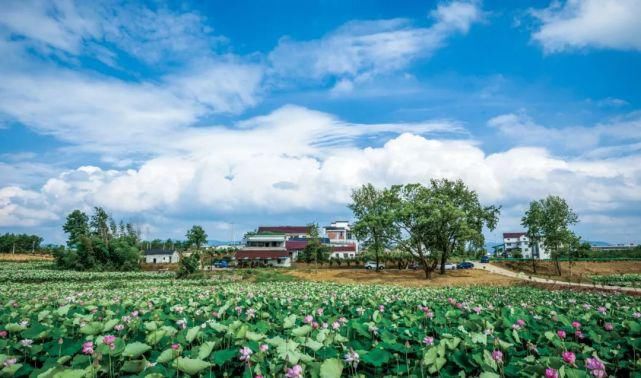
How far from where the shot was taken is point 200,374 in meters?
3.36

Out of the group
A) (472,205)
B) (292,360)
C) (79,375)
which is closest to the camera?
(79,375)

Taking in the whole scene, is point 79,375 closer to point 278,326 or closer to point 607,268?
point 278,326

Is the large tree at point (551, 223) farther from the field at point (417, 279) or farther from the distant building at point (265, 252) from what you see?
the distant building at point (265, 252)

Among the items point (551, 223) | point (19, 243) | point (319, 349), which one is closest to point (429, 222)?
point (551, 223)

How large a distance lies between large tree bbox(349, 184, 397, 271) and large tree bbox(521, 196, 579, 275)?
667 inches

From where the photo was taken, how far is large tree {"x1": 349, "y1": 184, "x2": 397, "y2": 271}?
3619cm

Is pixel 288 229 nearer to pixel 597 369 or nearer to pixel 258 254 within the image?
pixel 258 254

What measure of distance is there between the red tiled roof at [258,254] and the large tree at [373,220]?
19.4 meters

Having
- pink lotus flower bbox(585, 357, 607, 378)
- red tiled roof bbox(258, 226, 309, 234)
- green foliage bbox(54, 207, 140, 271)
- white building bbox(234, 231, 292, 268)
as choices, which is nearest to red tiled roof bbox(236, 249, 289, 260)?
white building bbox(234, 231, 292, 268)

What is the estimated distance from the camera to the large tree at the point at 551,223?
41.1m

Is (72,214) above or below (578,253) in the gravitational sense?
above

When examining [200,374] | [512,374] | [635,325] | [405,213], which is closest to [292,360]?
[200,374]

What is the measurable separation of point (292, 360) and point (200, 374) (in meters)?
0.90

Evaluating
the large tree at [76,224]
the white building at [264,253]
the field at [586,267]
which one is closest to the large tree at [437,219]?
the field at [586,267]
